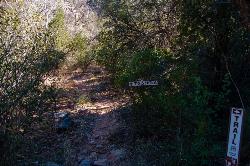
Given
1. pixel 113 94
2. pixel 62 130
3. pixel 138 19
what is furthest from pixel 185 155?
pixel 113 94

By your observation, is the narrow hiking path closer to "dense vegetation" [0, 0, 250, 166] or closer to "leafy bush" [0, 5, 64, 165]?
"dense vegetation" [0, 0, 250, 166]

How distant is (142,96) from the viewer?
25.9 ft

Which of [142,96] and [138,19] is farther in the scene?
[138,19]

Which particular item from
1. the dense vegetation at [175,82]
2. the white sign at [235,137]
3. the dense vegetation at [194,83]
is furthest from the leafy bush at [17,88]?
the white sign at [235,137]

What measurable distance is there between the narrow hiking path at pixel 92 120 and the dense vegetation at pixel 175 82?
2.14 ft

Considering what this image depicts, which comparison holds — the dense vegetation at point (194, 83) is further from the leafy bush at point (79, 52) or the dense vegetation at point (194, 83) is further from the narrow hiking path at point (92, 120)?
the leafy bush at point (79, 52)

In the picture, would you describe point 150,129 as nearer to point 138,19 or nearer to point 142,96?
point 142,96

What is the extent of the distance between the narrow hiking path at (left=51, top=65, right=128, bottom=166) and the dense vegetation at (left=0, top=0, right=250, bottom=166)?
2.14ft

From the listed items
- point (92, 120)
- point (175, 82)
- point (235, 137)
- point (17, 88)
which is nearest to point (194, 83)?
point (175, 82)

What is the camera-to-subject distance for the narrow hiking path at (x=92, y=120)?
762 cm

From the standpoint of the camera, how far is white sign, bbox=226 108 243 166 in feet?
14.5

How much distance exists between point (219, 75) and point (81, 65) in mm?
9133

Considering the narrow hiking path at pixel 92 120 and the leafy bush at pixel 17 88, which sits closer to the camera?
the leafy bush at pixel 17 88

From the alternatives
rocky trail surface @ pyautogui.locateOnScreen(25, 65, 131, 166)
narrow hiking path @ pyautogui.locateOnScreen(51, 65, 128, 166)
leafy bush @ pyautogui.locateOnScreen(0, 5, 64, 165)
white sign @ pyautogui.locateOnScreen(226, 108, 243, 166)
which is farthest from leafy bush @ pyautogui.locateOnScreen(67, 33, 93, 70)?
white sign @ pyautogui.locateOnScreen(226, 108, 243, 166)
